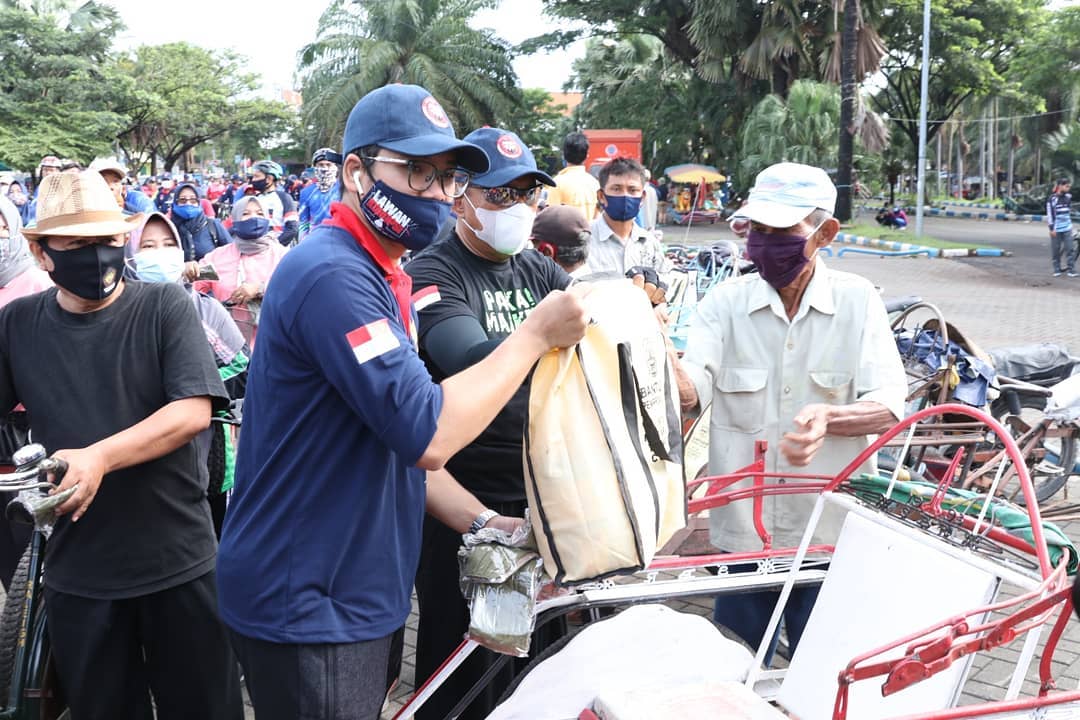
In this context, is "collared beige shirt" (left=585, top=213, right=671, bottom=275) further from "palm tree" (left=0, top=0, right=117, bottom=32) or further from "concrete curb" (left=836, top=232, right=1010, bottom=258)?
"palm tree" (left=0, top=0, right=117, bottom=32)

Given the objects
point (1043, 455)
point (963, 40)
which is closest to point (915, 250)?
point (963, 40)

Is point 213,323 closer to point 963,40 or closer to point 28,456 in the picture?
point 28,456

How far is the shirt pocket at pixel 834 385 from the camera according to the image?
9.20 ft

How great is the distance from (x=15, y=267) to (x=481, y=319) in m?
2.13

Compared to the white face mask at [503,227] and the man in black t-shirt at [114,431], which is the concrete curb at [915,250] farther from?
the man in black t-shirt at [114,431]

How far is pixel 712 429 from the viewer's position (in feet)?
9.89

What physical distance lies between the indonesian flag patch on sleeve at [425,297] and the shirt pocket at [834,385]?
1098 mm

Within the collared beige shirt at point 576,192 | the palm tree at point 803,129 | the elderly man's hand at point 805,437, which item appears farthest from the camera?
the palm tree at point 803,129

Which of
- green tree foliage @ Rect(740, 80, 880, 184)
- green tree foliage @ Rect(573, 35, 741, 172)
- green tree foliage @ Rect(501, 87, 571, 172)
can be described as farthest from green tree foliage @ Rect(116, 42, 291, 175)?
green tree foliage @ Rect(740, 80, 880, 184)

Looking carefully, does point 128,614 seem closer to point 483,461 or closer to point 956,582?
point 483,461

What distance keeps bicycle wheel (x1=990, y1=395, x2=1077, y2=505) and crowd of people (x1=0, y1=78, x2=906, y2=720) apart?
2.97 meters

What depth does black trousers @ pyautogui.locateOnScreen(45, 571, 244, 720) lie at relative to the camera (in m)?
2.61

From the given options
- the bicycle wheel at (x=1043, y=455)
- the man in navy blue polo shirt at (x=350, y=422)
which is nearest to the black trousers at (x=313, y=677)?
the man in navy blue polo shirt at (x=350, y=422)

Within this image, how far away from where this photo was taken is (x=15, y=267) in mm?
3779
